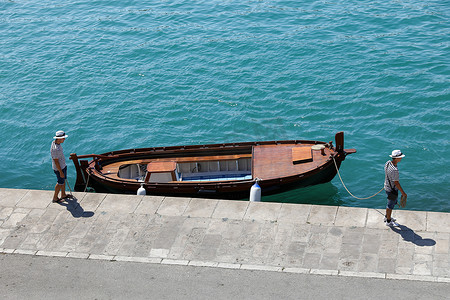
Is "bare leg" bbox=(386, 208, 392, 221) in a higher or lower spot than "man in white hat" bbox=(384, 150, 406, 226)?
lower

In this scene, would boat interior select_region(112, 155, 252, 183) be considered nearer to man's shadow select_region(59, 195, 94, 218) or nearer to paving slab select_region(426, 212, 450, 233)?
man's shadow select_region(59, 195, 94, 218)

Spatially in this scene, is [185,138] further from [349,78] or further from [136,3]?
[136,3]

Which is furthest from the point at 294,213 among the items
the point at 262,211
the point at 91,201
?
the point at 91,201

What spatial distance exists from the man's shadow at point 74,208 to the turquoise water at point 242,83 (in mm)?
5563

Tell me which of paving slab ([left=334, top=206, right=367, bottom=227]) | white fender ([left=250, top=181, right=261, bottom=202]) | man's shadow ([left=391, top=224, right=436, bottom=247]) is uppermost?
man's shadow ([left=391, top=224, right=436, bottom=247])

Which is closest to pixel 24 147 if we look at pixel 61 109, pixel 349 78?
pixel 61 109

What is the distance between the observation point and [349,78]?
26.8m

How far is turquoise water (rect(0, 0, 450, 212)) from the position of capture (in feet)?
73.2

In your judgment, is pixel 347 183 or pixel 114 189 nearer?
pixel 114 189

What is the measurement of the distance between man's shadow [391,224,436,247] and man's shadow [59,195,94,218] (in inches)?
315

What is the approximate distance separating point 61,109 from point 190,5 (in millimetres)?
14421

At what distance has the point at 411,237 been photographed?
526 inches

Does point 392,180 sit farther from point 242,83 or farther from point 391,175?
point 242,83

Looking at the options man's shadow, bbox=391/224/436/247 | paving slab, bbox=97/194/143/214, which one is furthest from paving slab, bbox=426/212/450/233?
paving slab, bbox=97/194/143/214
